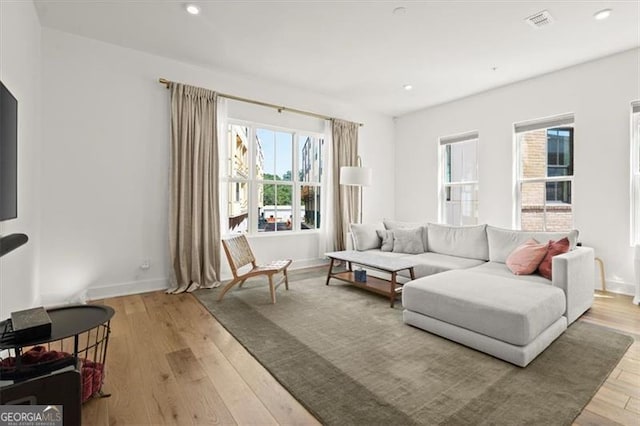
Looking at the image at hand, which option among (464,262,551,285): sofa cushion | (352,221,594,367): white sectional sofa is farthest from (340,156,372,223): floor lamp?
(464,262,551,285): sofa cushion

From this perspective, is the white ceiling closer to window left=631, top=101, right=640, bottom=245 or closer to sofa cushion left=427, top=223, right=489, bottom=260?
window left=631, top=101, right=640, bottom=245

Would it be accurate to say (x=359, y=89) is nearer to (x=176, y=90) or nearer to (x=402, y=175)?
(x=402, y=175)

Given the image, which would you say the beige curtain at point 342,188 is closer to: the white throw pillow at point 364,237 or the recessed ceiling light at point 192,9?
the white throw pillow at point 364,237

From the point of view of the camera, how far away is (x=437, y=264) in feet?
12.2

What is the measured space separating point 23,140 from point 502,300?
3.90m

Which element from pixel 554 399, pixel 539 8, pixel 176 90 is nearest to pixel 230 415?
pixel 554 399

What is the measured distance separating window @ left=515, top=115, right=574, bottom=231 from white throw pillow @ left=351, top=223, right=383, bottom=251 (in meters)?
2.13

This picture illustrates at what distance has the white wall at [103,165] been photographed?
330 centimetres

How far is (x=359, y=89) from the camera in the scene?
4.95m

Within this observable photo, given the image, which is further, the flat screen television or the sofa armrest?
the sofa armrest

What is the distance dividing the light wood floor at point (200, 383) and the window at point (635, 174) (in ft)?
4.40

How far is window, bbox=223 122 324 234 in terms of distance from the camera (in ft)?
15.0

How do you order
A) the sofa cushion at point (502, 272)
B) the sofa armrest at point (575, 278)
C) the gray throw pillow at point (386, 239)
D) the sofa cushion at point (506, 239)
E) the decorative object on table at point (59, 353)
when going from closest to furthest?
the decorative object on table at point (59, 353), the sofa armrest at point (575, 278), the sofa cushion at point (502, 272), the sofa cushion at point (506, 239), the gray throw pillow at point (386, 239)

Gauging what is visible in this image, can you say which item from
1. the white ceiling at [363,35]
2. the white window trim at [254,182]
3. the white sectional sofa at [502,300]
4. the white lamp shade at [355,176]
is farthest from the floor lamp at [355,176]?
the white sectional sofa at [502,300]
